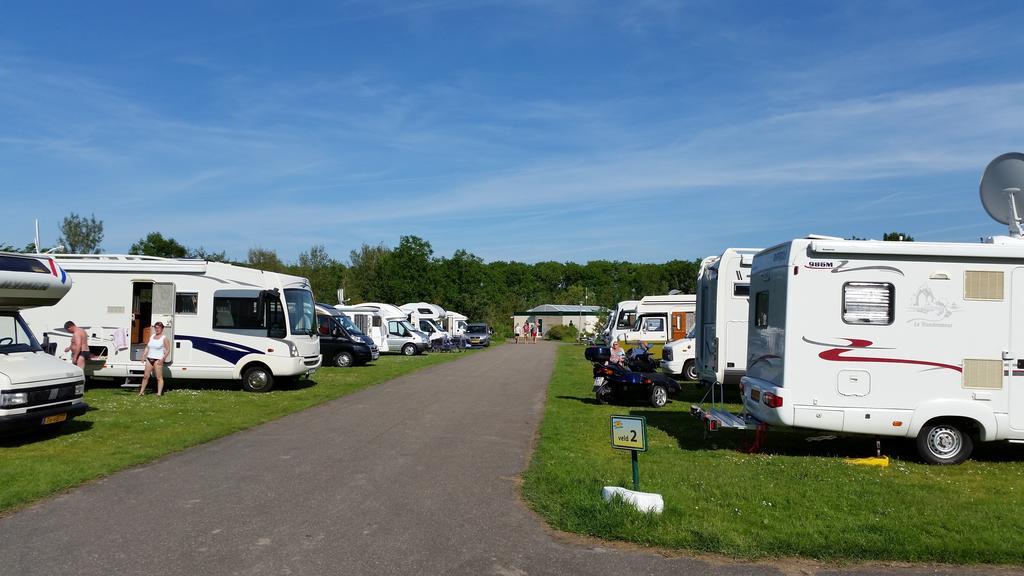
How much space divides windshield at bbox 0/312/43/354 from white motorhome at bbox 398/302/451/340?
29.1 meters

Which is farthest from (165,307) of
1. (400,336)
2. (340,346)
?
(400,336)

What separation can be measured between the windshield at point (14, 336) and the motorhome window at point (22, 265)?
2.42ft

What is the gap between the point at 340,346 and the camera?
1110 inches

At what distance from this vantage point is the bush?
243 feet

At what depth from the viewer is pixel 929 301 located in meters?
10.0

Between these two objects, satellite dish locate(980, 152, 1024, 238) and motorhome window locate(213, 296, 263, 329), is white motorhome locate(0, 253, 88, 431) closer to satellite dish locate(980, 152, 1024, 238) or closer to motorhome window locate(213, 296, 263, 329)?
motorhome window locate(213, 296, 263, 329)

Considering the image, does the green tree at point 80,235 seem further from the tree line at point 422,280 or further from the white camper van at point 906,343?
the white camper van at point 906,343

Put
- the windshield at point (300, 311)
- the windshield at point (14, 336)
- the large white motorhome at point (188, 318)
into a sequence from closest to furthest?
the windshield at point (14, 336), the large white motorhome at point (188, 318), the windshield at point (300, 311)

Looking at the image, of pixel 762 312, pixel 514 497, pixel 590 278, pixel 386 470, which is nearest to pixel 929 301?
pixel 762 312

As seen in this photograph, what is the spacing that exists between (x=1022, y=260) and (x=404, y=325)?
3093 centimetres

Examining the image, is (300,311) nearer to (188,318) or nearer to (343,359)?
(188,318)


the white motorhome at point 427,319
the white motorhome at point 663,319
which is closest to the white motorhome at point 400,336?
the white motorhome at point 427,319

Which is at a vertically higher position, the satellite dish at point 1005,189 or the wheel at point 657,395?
the satellite dish at point 1005,189

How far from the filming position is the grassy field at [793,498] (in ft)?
20.7
